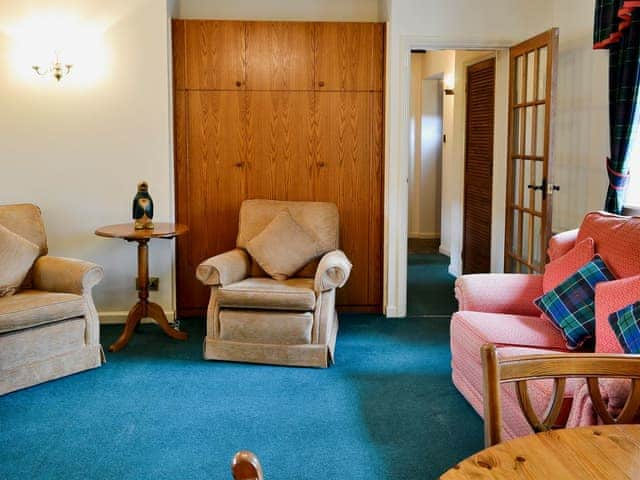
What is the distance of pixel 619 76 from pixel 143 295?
9.97ft

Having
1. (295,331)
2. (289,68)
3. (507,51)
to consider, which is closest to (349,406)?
(295,331)

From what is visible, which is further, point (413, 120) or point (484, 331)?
point (413, 120)

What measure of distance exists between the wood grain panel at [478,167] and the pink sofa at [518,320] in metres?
2.03

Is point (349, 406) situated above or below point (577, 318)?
below

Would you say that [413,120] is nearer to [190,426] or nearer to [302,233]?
[302,233]

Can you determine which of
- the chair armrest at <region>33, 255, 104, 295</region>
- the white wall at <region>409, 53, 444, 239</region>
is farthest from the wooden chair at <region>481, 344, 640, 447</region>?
the white wall at <region>409, 53, 444, 239</region>

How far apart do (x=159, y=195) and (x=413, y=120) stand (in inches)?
195

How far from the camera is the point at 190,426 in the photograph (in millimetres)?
3459

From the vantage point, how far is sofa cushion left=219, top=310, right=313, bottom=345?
169 inches

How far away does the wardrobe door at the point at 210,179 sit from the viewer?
526cm

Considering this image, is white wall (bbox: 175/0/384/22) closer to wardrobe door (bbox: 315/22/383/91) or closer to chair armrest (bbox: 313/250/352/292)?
wardrobe door (bbox: 315/22/383/91)

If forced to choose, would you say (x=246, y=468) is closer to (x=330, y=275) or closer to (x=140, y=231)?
(x=330, y=275)

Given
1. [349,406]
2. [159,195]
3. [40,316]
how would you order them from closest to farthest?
1. [349,406]
2. [40,316]
3. [159,195]

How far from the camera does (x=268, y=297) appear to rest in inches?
169
